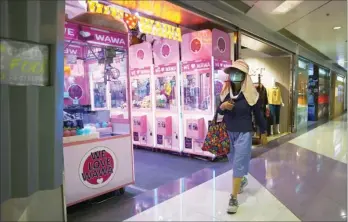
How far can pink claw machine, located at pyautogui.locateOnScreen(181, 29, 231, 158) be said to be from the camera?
16.0 ft

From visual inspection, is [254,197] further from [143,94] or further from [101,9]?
[143,94]

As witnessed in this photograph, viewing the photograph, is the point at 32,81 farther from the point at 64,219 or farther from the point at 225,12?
the point at 225,12

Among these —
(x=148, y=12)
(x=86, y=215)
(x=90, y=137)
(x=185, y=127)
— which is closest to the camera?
(x=86, y=215)

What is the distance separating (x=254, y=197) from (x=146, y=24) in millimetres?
2825

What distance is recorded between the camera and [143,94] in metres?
5.93

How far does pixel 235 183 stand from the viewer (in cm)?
282

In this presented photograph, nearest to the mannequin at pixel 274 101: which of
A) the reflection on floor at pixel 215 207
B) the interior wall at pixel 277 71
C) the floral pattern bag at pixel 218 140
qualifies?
the interior wall at pixel 277 71

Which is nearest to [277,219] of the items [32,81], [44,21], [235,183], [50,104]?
[235,183]

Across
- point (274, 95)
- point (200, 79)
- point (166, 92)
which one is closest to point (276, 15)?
point (200, 79)

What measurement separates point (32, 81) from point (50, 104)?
0.20 m

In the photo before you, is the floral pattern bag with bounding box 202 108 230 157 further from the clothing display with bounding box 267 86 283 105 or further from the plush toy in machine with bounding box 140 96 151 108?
the clothing display with bounding box 267 86 283 105

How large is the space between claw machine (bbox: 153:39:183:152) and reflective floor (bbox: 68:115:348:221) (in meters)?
1.28

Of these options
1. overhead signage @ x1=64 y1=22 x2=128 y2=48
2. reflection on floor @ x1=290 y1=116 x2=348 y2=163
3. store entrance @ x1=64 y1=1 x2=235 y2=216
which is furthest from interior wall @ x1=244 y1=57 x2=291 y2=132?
overhead signage @ x1=64 y1=22 x2=128 y2=48

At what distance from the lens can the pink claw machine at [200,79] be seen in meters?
4.87
